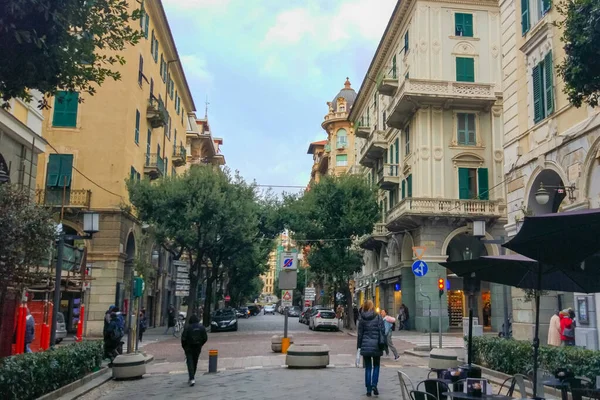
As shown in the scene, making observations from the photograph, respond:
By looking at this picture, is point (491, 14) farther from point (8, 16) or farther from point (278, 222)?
point (8, 16)

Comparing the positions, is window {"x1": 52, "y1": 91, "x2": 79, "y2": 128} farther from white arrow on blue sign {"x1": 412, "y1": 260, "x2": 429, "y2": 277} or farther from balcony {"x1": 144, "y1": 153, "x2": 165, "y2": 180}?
white arrow on blue sign {"x1": 412, "y1": 260, "x2": 429, "y2": 277}

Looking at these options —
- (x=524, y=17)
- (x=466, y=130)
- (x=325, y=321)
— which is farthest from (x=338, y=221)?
(x=524, y=17)

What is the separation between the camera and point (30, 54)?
7.88 metres

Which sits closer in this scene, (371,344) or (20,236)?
(20,236)

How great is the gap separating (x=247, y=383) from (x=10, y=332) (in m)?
5.94

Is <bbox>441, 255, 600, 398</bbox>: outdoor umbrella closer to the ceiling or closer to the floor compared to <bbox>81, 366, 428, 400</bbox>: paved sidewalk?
closer to the ceiling

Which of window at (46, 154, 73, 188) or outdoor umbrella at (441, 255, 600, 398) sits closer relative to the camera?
outdoor umbrella at (441, 255, 600, 398)

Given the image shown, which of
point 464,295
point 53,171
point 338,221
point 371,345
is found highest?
point 53,171

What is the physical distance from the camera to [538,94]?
61.1 ft

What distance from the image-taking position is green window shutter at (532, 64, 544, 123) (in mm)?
18359

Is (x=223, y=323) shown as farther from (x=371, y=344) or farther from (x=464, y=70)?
(x=371, y=344)

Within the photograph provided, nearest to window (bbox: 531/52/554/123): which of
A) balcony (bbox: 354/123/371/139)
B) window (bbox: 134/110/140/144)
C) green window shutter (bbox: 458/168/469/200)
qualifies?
green window shutter (bbox: 458/168/469/200)

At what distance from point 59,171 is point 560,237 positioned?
2797cm

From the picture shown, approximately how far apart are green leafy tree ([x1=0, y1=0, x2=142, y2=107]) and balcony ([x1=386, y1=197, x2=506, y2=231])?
26027 millimetres
